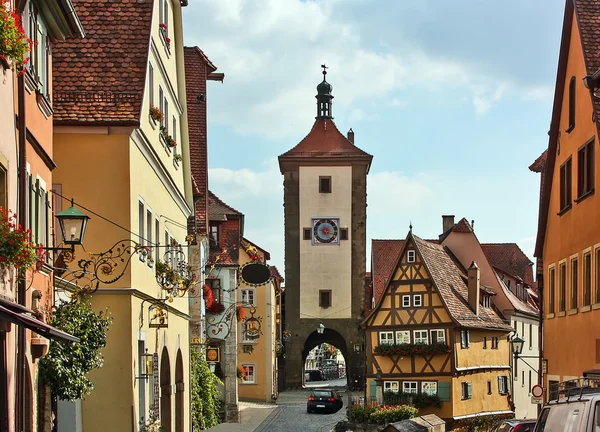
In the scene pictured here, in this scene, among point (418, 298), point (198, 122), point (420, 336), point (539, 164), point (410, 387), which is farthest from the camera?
point (418, 298)

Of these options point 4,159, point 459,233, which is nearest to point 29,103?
point 4,159

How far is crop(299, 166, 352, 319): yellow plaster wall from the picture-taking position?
6744cm

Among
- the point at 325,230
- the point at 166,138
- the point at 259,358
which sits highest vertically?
the point at 166,138

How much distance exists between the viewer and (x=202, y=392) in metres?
31.8

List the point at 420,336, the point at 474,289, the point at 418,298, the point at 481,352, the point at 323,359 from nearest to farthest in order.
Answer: the point at 420,336 < the point at 418,298 < the point at 481,352 < the point at 474,289 < the point at 323,359

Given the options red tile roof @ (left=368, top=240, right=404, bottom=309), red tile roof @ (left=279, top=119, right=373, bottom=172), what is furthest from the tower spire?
red tile roof @ (left=368, top=240, right=404, bottom=309)

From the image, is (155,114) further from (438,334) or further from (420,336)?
(420,336)

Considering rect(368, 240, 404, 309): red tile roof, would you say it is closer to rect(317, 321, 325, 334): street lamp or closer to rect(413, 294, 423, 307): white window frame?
rect(317, 321, 325, 334): street lamp

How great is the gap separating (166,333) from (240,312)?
1192 cm

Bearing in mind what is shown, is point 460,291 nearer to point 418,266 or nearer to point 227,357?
point 418,266

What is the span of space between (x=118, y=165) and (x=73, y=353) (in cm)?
443

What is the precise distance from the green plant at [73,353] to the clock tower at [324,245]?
52509 mm

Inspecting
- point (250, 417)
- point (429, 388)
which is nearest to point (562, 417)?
point (429, 388)

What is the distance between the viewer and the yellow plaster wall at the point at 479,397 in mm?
41500
